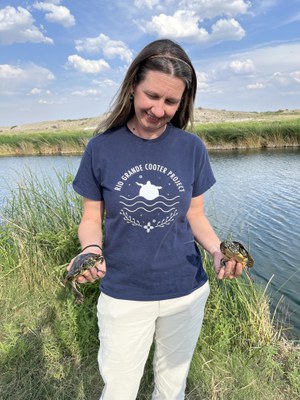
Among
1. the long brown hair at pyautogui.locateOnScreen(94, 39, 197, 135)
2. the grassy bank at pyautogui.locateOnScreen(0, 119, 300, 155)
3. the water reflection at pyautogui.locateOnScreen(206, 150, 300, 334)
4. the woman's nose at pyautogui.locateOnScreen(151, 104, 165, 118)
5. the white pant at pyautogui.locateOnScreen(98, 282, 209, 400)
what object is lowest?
the water reflection at pyautogui.locateOnScreen(206, 150, 300, 334)

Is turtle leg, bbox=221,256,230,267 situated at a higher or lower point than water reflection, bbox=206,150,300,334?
higher

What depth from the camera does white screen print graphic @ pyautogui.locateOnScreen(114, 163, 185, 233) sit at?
1.69 metres

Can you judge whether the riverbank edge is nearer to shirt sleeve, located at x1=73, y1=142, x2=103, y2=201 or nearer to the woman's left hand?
shirt sleeve, located at x1=73, y1=142, x2=103, y2=201

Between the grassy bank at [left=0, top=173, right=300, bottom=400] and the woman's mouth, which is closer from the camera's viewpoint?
the woman's mouth

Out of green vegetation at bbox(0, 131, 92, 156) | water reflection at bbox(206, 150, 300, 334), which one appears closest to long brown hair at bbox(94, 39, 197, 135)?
water reflection at bbox(206, 150, 300, 334)

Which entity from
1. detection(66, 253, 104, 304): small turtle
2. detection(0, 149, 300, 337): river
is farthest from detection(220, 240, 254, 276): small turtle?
detection(0, 149, 300, 337): river

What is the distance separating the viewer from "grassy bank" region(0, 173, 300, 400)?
8.77 feet

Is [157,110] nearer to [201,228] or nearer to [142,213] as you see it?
[142,213]

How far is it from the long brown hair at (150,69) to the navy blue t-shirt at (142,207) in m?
0.09

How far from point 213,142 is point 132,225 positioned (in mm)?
21835

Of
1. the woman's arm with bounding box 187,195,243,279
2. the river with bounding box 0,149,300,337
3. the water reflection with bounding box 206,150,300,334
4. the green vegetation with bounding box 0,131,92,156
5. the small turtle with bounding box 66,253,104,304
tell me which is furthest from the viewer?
the green vegetation with bounding box 0,131,92,156

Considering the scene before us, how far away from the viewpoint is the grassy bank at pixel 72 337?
2674 mm

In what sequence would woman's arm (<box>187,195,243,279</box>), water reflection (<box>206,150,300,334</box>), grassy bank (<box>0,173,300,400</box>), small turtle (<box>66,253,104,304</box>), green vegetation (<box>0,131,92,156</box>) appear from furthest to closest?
green vegetation (<box>0,131,92,156</box>) → water reflection (<box>206,150,300,334</box>) → grassy bank (<box>0,173,300,400</box>) → woman's arm (<box>187,195,243,279</box>) → small turtle (<box>66,253,104,304</box>)

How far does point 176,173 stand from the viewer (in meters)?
1.74
